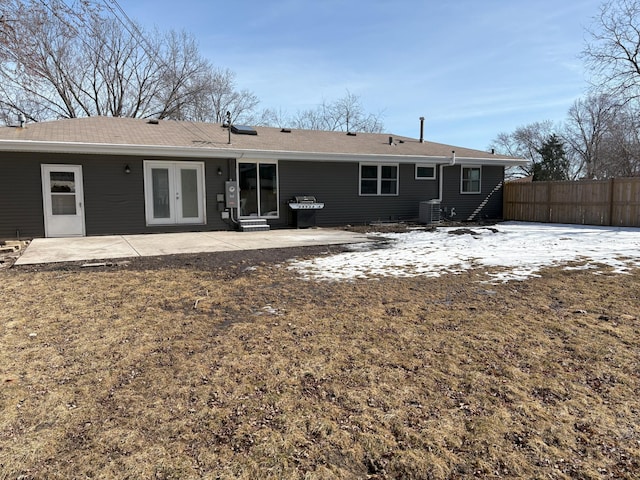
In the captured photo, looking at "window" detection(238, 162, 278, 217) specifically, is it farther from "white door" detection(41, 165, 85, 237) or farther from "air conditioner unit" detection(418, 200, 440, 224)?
"air conditioner unit" detection(418, 200, 440, 224)

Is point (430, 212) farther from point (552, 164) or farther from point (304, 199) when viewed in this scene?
point (552, 164)

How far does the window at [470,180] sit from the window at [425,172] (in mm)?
1419

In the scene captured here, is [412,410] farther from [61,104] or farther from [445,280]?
[61,104]

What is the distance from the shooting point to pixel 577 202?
14781mm

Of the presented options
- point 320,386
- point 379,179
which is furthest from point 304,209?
point 320,386

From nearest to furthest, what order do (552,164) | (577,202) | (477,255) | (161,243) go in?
1. (477,255)
2. (161,243)
3. (577,202)
4. (552,164)

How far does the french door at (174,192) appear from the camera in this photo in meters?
11.3

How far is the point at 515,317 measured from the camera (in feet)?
13.3

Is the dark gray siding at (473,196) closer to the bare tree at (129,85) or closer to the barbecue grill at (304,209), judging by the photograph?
the barbecue grill at (304,209)

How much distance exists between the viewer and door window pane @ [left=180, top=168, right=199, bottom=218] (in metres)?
11.7

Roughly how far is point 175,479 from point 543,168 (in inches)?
1424

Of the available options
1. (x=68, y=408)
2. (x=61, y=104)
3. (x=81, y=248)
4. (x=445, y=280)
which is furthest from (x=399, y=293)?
(x=61, y=104)

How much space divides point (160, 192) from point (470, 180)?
11.3 meters

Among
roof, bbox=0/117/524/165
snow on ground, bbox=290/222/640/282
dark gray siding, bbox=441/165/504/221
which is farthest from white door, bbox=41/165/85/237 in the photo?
dark gray siding, bbox=441/165/504/221
